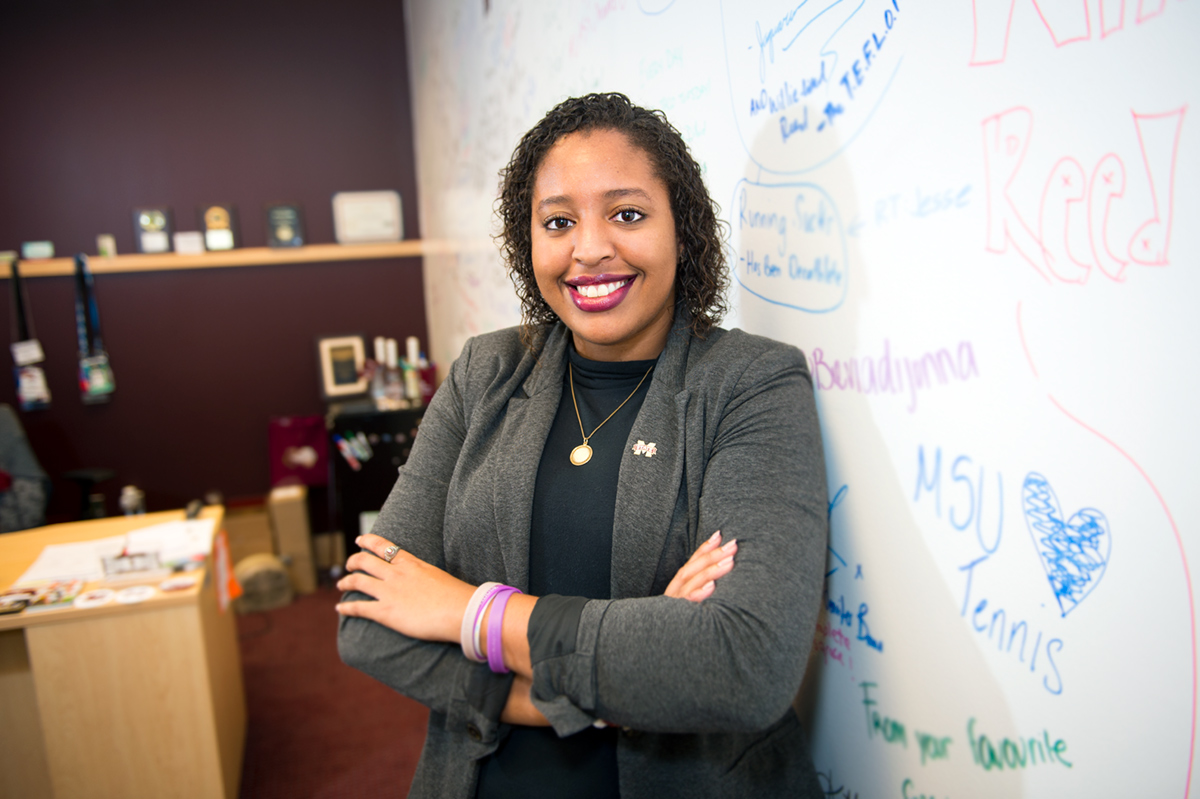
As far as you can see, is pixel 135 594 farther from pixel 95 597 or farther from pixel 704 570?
pixel 704 570

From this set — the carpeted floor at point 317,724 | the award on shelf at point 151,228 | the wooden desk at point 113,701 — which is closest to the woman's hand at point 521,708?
the wooden desk at point 113,701

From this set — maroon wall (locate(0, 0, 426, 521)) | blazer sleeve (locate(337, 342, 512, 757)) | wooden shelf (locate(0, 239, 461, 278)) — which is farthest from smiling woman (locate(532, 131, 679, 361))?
maroon wall (locate(0, 0, 426, 521))

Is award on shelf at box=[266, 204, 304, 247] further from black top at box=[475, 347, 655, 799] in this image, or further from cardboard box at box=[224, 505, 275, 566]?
black top at box=[475, 347, 655, 799]

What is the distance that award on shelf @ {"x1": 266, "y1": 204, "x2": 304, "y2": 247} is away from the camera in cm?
379

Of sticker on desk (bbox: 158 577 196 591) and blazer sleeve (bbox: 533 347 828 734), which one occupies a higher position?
blazer sleeve (bbox: 533 347 828 734)

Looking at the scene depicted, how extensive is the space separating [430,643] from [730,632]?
0.42 m

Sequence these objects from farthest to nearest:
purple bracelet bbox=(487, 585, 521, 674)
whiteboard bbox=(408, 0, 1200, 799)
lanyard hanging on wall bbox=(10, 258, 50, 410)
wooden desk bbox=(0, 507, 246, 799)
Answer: lanyard hanging on wall bbox=(10, 258, 50, 410)
wooden desk bbox=(0, 507, 246, 799)
purple bracelet bbox=(487, 585, 521, 674)
whiteboard bbox=(408, 0, 1200, 799)

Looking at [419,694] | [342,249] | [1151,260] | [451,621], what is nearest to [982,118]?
[1151,260]

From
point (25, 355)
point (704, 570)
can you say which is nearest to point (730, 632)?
point (704, 570)

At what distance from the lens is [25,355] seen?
3467mm

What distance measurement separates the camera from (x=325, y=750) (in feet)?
7.70

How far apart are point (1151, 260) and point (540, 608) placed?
707 mm

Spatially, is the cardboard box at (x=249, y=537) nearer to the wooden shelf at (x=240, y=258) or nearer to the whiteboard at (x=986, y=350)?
the wooden shelf at (x=240, y=258)

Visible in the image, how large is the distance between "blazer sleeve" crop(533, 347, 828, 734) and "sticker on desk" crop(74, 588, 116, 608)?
1.45 metres
